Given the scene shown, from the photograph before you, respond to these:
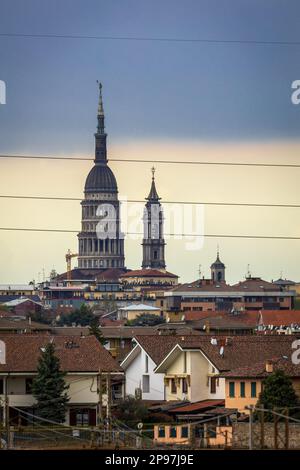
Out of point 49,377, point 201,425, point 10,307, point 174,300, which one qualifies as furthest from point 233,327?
point 174,300

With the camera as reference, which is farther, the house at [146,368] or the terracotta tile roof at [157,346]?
the terracotta tile roof at [157,346]

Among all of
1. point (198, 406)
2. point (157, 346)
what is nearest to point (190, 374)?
point (198, 406)

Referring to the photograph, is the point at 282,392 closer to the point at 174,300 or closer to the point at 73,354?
the point at 73,354

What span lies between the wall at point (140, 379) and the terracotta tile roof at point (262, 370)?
4.04 meters

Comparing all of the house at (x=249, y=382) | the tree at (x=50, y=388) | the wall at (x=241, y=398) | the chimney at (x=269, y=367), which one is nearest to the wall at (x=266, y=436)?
the house at (x=249, y=382)

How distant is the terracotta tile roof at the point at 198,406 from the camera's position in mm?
44031

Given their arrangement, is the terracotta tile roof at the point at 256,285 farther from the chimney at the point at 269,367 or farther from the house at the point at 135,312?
the chimney at the point at 269,367

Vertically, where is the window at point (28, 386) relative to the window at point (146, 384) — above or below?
below

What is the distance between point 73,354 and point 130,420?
5.51 metres

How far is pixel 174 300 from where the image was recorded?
175m

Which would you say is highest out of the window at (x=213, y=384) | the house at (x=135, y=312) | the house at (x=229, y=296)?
the house at (x=229, y=296)

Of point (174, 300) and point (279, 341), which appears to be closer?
point (279, 341)

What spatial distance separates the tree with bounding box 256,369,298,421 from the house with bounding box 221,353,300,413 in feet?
6.07

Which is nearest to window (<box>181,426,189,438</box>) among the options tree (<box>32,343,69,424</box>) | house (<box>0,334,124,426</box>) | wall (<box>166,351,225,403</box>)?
house (<box>0,334,124,426</box>)
